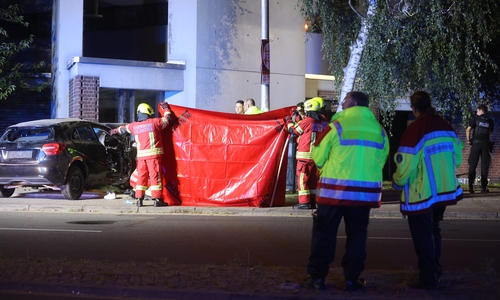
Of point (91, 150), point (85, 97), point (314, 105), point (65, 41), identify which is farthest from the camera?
point (65, 41)

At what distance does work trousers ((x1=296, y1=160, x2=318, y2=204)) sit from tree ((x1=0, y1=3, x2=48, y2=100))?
30.8ft

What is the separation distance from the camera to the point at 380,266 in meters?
8.05

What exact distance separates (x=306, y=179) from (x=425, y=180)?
671 centimetres

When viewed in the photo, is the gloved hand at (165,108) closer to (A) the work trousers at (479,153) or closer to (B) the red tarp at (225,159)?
(B) the red tarp at (225,159)

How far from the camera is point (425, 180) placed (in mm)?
6582

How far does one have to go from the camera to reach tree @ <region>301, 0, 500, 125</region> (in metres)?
16.4

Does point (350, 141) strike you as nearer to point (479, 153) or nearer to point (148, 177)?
point (148, 177)

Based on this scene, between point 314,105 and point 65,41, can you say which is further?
point 65,41

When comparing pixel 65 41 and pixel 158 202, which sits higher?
pixel 65 41

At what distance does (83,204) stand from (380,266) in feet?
24.7

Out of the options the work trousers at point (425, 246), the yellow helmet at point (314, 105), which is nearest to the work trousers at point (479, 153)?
the yellow helmet at point (314, 105)

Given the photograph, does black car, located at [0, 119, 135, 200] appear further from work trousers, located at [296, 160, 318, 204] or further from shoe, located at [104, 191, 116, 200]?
work trousers, located at [296, 160, 318, 204]

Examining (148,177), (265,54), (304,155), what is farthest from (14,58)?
(304,155)

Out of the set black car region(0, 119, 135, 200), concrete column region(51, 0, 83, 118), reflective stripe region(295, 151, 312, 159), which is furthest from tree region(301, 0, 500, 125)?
concrete column region(51, 0, 83, 118)
